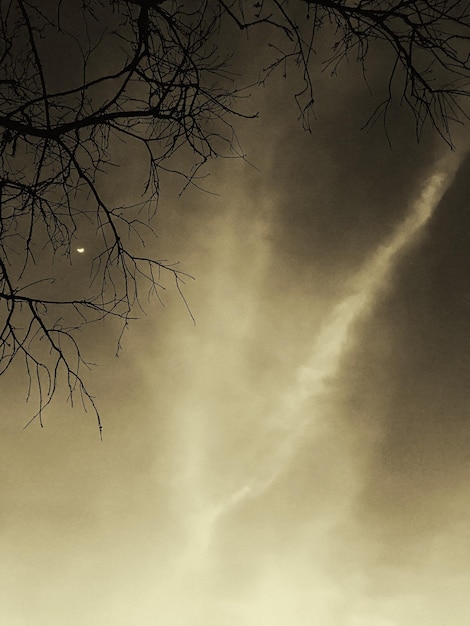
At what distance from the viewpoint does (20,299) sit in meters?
2.75

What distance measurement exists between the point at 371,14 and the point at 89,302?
2128 millimetres

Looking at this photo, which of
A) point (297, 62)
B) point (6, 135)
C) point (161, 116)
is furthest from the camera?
point (297, 62)

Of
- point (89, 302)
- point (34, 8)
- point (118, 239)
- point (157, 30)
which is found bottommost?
point (89, 302)

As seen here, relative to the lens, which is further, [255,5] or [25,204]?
[25,204]

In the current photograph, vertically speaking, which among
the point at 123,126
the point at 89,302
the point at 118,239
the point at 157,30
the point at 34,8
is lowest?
the point at 89,302

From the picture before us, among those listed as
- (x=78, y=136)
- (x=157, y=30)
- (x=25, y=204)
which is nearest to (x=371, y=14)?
(x=157, y=30)

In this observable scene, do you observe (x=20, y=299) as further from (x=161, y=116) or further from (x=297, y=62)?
(x=297, y=62)

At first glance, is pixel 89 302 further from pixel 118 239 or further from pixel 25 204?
pixel 25 204

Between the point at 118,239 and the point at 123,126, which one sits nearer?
the point at 123,126

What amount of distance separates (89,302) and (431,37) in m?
2.33

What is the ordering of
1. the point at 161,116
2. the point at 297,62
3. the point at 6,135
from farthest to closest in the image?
the point at 297,62 → the point at 6,135 → the point at 161,116

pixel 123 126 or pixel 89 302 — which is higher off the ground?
pixel 123 126

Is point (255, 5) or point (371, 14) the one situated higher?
point (255, 5)

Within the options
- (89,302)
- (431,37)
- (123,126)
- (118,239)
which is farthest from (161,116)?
(431,37)
